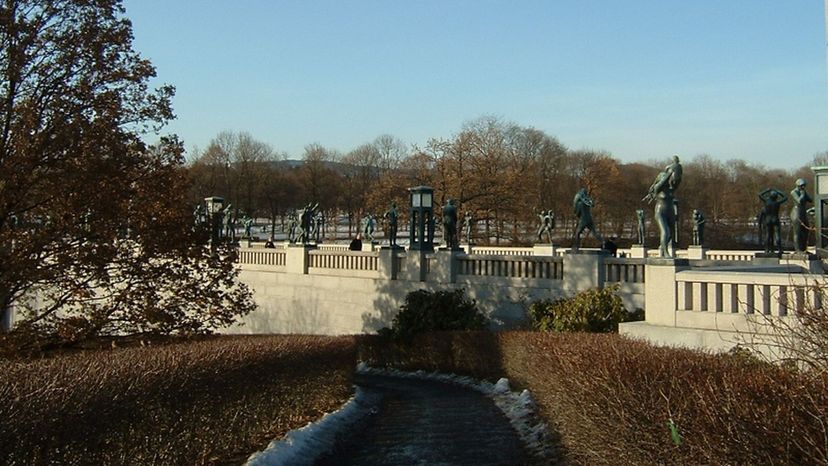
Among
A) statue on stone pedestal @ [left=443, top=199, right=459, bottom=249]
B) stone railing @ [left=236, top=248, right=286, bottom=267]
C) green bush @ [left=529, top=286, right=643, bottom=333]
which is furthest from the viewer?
stone railing @ [left=236, top=248, right=286, bottom=267]

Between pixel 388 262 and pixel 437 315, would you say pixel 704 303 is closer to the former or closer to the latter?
pixel 437 315

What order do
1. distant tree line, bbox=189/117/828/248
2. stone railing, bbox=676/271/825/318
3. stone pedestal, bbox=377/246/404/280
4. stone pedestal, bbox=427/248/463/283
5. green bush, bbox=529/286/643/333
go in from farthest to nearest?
1. distant tree line, bbox=189/117/828/248
2. stone pedestal, bbox=377/246/404/280
3. stone pedestal, bbox=427/248/463/283
4. green bush, bbox=529/286/643/333
5. stone railing, bbox=676/271/825/318

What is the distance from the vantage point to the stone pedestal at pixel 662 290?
12.8 m

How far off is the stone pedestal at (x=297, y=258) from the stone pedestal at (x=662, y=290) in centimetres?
1828

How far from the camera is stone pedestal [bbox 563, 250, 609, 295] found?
20.1 meters

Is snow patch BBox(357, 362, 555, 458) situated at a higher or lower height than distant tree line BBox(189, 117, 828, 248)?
lower

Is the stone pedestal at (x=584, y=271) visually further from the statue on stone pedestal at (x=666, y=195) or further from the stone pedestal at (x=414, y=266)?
the stone pedestal at (x=414, y=266)

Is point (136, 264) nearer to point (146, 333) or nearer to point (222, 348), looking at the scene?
point (146, 333)

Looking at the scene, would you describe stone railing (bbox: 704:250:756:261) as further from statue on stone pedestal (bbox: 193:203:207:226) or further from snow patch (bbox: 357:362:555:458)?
statue on stone pedestal (bbox: 193:203:207:226)

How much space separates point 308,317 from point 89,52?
15712mm

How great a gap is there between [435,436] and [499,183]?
→ 48908 mm

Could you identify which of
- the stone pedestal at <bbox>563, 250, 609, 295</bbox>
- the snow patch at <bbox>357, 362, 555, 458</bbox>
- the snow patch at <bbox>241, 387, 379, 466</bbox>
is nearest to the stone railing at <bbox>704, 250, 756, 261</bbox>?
the stone pedestal at <bbox>563, 250, 609, 295</bbox>

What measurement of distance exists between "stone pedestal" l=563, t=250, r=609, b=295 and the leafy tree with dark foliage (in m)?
8.47

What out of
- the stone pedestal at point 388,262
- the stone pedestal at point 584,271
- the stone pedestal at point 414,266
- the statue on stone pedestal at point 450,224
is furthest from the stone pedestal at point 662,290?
the statue on stone pedestal at point 450,224
